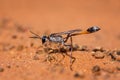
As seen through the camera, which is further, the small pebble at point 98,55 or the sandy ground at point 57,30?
the small pebble at point 98,55

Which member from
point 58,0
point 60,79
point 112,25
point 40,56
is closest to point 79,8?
point 58,0

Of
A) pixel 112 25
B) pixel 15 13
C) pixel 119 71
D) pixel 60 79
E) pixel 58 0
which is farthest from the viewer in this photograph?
pixel 58 0

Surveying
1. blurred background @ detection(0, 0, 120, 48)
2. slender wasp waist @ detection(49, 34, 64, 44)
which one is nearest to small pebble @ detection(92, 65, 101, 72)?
slender wasp waist @ detection(49, 34, 64, 44)

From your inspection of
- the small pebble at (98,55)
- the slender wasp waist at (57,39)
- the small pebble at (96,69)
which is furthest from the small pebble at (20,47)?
the small pebble at (96,69)

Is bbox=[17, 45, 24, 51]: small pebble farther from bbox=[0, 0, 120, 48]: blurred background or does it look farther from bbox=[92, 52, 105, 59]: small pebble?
bbox=[0, 0, 120, 48]: blurred background

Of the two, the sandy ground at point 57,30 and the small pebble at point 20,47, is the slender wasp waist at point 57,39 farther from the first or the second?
the small pebble at point 20,47

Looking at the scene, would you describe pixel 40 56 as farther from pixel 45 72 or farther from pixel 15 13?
pixel 15 13

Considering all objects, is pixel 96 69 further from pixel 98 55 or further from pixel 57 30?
pixel 57 30
